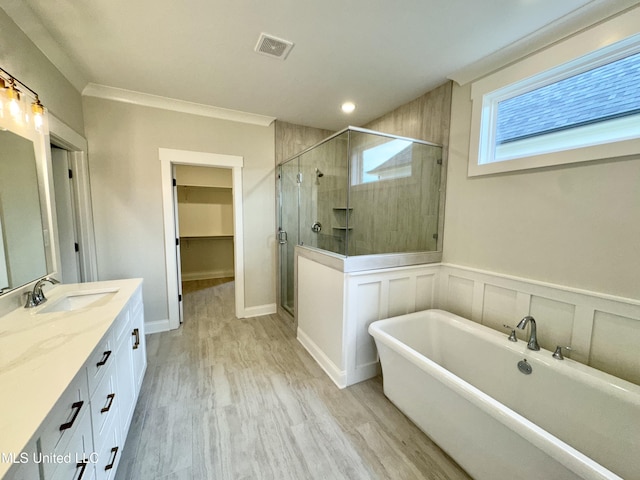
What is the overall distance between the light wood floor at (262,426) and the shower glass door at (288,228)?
3.10 ft

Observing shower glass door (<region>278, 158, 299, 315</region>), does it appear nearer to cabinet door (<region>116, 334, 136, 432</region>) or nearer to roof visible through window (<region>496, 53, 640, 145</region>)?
cabinet door (<region>116, 334, 136, 432</region>)

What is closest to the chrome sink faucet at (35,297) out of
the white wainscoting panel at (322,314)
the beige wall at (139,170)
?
the beige wall at (139,170)

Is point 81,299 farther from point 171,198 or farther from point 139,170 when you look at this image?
point 139,170

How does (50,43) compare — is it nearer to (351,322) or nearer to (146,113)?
(146,113)

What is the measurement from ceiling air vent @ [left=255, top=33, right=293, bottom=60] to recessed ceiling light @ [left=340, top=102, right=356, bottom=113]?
1015mm

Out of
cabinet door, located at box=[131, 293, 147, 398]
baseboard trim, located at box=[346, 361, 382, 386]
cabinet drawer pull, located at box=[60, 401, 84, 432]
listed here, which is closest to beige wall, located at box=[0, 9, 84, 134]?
cabinet door, located at box=[131, 293, 147, 398]

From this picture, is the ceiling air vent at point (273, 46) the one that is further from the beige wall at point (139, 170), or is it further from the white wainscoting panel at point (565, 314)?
the white wainscoting panel at point (565, 314)

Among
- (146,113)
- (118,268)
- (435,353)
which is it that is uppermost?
(146,113)

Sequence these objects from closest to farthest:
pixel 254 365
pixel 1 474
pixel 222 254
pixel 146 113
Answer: pixel 1 474, pixel 254 365, pixel 146 113, pixel 222 254

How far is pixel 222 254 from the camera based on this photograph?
18.0 ft

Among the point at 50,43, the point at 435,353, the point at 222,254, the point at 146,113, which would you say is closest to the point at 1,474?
the point at 435,353

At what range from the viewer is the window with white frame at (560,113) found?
139 cm

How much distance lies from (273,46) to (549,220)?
2267 mm

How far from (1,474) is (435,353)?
7.55 ft
